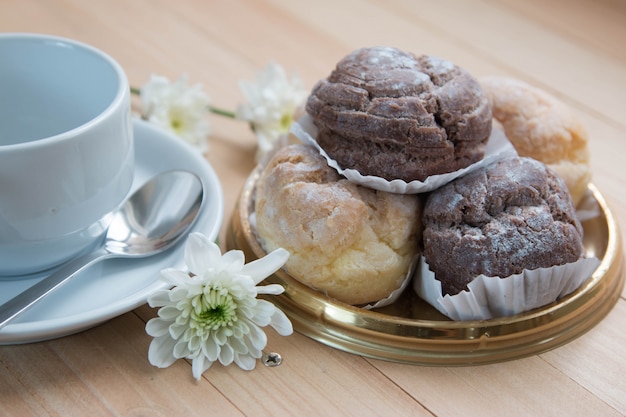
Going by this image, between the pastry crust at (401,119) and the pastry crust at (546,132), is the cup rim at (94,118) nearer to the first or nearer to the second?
the pastry crust at (401,119)

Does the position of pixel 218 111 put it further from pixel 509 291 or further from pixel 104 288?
pixel 509 291

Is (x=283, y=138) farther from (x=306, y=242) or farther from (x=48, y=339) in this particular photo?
(x=48, y=339)

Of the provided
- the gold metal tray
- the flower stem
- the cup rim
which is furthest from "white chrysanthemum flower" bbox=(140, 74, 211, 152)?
the gold metal tray

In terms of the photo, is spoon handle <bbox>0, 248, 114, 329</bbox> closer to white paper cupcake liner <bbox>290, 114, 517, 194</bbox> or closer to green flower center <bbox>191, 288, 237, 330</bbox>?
green flower center <bbox>191, 288, 237, 330</bbox>

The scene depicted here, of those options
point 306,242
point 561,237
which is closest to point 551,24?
point 561,237

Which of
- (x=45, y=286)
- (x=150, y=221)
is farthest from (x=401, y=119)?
(x=45, y=286)
